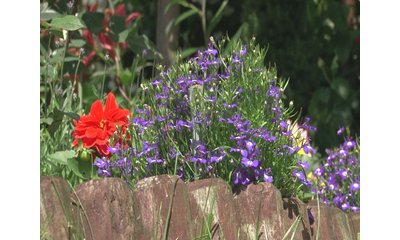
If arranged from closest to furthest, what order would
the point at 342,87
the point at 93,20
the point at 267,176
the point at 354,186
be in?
1. the point at 267,176
2. the point at 354,186
3. the point at 93,20
4. the point at 342,87

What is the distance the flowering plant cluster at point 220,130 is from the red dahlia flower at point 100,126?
0.19m

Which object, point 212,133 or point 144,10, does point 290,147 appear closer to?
point 212,133

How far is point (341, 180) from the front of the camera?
3076 mm

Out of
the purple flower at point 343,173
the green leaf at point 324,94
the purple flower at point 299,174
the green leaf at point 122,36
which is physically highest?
the green leaf at point 122,36

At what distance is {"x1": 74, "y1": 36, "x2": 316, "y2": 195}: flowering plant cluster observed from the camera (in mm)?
2045

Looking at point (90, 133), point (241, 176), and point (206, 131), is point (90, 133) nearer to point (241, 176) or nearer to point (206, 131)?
point (206, 131)

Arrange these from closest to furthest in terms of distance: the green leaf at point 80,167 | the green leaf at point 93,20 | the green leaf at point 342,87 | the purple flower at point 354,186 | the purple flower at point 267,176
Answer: the purple flower at point 267,176
the green leaf at point 80,167
the purple flower at point 354,186
the green leaf at point 93,20
the green leaf at point 342,87

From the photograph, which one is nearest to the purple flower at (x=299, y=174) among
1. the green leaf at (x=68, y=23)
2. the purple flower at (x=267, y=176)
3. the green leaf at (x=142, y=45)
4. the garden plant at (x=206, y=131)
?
the garden plant at (x=206, y=131)

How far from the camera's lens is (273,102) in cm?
213

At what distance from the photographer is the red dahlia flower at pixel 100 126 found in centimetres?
240

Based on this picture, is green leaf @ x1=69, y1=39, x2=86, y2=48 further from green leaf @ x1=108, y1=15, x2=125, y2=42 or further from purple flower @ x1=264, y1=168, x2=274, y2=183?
purple flower @ x1=264, y1=168, x2=274, y2=183

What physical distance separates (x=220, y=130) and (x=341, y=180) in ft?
3.90

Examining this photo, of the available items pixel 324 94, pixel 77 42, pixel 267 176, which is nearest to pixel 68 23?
pixel 77 42

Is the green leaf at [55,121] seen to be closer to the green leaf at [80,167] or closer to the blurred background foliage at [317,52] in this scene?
the green leaf at [80,167]
